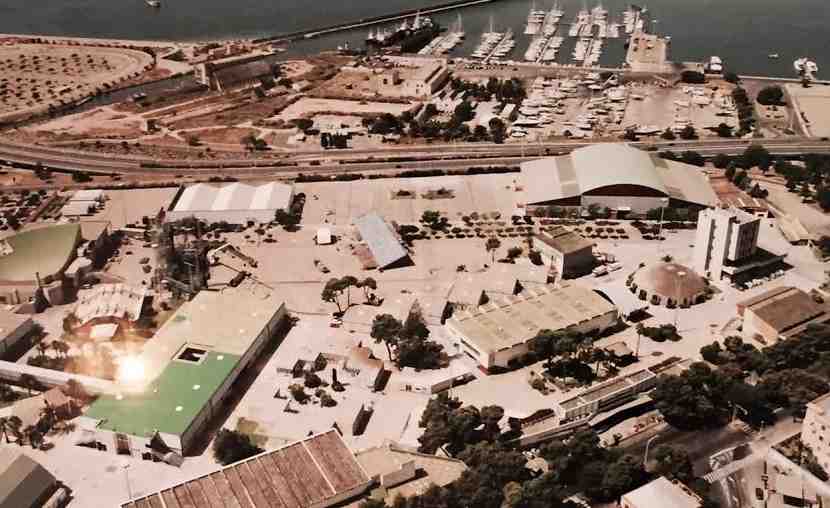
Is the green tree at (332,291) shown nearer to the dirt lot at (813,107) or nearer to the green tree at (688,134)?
the green tree at (688,134)

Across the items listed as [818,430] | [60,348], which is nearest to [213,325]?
[60,348]

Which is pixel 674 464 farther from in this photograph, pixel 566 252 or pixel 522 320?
pixel 566 252

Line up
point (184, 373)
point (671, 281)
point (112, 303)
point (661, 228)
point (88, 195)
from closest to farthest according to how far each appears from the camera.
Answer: point (184, 373)
point (112, 303)
point (671, 281)
point (661, 228)
point (88, 195)

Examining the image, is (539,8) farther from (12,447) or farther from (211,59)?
(12,447)

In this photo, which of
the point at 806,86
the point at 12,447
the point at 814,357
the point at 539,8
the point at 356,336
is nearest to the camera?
the point at 12,447

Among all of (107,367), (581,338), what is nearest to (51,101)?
(107,367)

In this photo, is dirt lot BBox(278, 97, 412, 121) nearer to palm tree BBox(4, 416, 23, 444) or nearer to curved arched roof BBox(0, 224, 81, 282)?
curved arched roof BBox(0, 224, 81, 282)

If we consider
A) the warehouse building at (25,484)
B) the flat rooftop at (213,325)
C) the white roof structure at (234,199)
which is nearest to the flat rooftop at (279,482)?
the warehouse building at (25,484)
